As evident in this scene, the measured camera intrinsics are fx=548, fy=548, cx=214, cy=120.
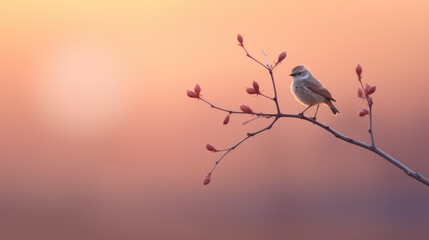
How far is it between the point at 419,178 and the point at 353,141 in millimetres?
307

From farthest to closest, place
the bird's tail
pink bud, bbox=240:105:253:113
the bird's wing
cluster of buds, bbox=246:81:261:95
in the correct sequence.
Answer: the bird's tail, the bird's wing, cluster of buds, bbox=246:81:261:95, pink bud, bbox=240:105:253:113

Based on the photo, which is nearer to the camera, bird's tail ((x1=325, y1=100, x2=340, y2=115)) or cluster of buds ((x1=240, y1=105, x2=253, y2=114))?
cluster of buds ((x1=240, y1=105, x2=253, y2=114))

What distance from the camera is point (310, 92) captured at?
178 inches

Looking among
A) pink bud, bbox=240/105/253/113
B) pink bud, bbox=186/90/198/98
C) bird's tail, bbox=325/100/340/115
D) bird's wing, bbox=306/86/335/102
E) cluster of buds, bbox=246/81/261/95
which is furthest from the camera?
bird's tail, bbox=325/100/340/115

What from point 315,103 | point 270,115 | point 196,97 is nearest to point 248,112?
point 270,115

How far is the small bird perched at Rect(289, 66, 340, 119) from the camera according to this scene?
176 inches

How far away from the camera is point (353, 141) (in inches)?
93.3

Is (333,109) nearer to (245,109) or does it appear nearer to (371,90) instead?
(371,90)

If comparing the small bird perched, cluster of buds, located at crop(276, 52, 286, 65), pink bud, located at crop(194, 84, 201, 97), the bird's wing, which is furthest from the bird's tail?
pink bud, located at crop(194, 84, 201, 97)

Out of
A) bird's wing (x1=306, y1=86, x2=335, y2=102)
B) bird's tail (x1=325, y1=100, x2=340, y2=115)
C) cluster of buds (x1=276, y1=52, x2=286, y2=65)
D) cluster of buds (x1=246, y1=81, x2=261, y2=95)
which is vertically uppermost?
bird's wing (x1=306, y1=86, x2=335, y2=102)

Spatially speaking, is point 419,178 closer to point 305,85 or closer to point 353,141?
point 353,141

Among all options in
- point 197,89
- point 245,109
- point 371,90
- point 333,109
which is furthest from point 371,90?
point 333,109

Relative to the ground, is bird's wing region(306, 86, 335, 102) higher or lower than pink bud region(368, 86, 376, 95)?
higher

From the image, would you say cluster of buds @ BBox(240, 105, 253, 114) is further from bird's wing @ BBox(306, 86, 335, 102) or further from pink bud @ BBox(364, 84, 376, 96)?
bird's wing @ BBox(306, 86, 335, 102)
